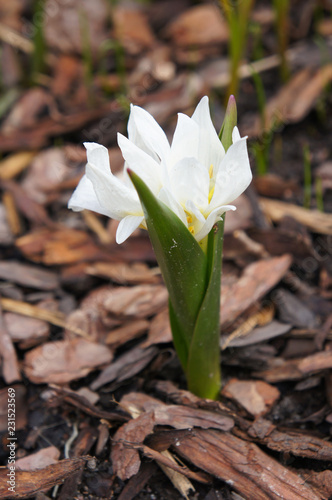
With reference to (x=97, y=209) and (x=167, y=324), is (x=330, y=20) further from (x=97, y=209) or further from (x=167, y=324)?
(x=97, y=209)

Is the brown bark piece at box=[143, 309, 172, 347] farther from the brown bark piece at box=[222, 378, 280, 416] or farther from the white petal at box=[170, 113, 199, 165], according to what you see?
the white petal at box=[170, 113, 199, 165]

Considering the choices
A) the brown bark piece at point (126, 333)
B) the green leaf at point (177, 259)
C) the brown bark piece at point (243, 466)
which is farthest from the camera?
the brown bark piece at point (126, 333)

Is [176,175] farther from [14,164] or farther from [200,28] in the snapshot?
[200,28]

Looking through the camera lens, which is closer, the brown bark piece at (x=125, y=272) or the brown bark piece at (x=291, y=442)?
the brown bark piece at (x=291, y=442)

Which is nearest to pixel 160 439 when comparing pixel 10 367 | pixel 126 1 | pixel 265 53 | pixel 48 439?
pixel 48 439

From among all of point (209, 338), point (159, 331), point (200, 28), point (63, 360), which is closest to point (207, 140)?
point (209, 338)

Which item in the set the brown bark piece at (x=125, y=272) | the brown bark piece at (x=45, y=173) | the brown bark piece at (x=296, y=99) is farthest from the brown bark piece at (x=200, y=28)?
the brown bark piece at (x=125, y=272)

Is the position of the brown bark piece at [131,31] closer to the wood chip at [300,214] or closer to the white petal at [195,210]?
the wood chip at [300,214]
